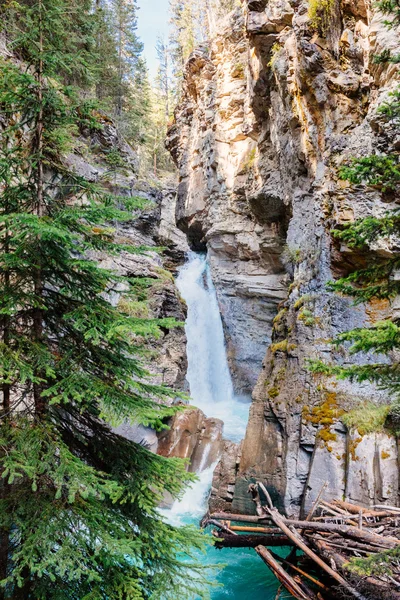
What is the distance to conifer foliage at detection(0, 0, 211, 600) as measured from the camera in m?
3.51

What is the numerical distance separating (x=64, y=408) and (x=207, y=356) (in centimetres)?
1762

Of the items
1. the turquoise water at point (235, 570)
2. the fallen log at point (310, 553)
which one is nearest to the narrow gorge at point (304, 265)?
the turquoise water at point (235, 570)

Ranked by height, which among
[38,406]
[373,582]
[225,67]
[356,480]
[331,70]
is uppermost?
[225,67]

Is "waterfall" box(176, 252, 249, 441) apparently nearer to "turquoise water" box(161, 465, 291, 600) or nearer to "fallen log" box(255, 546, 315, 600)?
"turquoise water" box(161, 465, 291, 600)

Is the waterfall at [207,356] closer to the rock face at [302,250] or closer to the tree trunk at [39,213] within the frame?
the rock face at [302,250]

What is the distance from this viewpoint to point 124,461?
441 cm

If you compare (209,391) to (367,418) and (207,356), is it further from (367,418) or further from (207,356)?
(367,418)

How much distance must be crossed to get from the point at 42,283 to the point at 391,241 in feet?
30.6

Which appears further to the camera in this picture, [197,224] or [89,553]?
[197,224]

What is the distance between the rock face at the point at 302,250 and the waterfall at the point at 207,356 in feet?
2.39

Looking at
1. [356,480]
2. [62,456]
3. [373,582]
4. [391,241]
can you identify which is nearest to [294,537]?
[373,582]

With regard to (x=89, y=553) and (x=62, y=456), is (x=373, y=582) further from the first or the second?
(x=62, y=456)

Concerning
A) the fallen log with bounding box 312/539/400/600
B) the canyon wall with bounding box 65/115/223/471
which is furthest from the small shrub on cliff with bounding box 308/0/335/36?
the fallen log with bounding box 312/539/400/600

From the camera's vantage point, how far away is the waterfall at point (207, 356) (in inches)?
782
